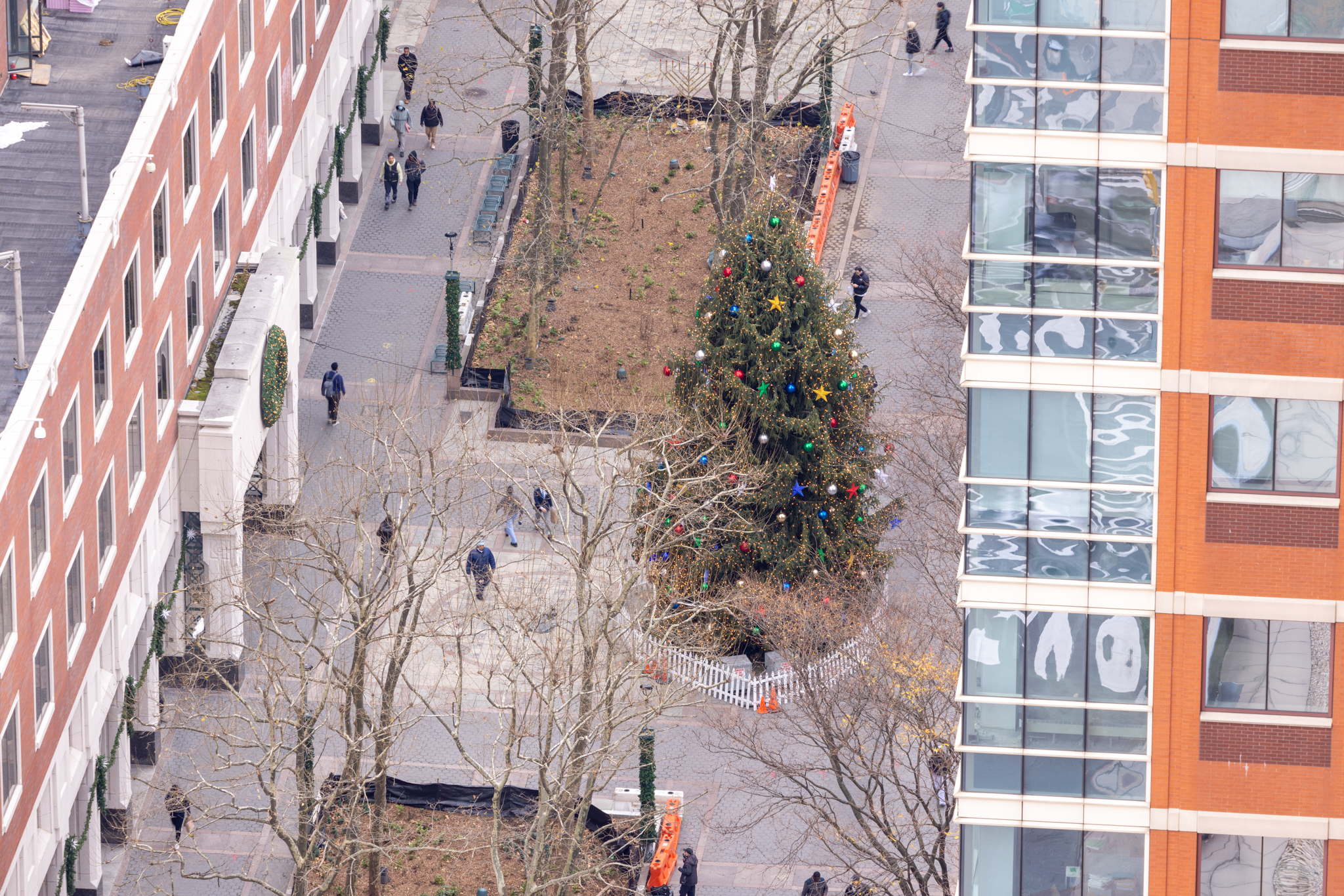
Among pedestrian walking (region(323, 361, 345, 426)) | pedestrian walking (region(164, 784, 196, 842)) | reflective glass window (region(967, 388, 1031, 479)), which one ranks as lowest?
pedestrian walking (region(164, 784, 196, 842))

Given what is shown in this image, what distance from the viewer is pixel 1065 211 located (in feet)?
127

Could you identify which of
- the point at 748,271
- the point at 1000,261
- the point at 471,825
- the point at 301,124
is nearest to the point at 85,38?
the point at 301,124

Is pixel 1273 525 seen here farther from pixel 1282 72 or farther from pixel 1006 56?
pixel 1006 56

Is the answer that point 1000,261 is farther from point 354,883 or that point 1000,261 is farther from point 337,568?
point 354,883

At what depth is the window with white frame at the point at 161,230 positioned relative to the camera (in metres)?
61.8

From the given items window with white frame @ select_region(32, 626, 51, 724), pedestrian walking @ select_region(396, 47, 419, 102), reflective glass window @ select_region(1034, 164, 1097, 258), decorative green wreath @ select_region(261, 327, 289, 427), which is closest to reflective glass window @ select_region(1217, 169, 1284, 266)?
reflective glass window @ select_region(1034, 164, 1097, 258)

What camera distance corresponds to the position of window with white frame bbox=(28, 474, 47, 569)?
53625mm

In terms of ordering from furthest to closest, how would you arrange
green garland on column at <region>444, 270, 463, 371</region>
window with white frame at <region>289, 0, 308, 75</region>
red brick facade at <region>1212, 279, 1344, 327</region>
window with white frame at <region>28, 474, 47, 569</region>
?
1. window with white frame at <region>289, 0, 308, 75</region>
2. green garland on column at <region>444, 270, 463, 371</region>
3. window with white frame at <region>28, 474, 47, 569</region>
4. red brick facade at <region>1212, 279, 1344, 327</region>

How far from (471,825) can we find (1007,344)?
26.2 metres

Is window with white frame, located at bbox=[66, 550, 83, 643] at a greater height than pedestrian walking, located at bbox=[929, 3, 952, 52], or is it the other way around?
pedestrian walking, located at bbox=[929, 3, 952, 52]

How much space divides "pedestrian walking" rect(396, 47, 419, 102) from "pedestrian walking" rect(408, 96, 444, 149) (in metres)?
0.89

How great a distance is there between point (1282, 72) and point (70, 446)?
2777cm

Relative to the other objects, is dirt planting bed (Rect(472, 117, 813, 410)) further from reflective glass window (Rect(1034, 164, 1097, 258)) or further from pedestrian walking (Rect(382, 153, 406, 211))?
reflective glass window (Rect(1034, 164, 1097, 258))

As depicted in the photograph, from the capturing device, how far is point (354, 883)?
58.4 meters
